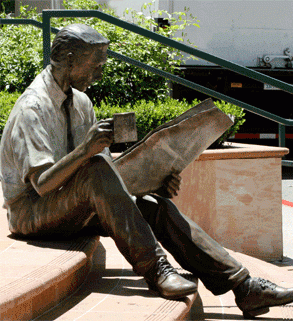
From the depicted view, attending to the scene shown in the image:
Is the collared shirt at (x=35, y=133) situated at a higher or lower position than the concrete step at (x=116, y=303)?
higher

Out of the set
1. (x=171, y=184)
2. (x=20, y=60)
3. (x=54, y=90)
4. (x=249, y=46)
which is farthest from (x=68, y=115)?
(x=249, y=46)

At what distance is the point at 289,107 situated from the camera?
1266cm

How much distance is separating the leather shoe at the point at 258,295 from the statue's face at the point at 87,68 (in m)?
1.33

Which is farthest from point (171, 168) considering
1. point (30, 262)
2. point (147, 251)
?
point (30, 262)

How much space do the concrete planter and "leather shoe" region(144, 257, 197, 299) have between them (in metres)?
2.66

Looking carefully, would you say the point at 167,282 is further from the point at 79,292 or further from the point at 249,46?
the point at 249,46

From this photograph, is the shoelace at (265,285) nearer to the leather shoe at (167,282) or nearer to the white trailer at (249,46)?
the leather shoe at (167,282)

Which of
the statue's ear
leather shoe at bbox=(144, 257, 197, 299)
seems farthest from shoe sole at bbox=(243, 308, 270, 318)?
the statue's ear

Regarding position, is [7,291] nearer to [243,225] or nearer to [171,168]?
[171,168]

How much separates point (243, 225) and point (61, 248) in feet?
9.88

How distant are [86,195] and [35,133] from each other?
401 mm

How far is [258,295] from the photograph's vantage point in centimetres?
273

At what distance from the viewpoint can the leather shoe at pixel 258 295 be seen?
2.73m

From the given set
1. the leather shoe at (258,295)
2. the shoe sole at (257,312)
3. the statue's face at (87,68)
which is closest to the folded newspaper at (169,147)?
the statue's face at (87,68)
